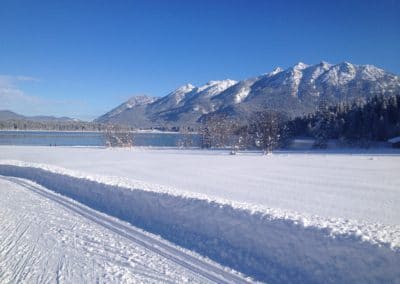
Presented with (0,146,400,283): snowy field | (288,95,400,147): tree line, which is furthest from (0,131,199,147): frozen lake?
(0,146,400,283): snowy field

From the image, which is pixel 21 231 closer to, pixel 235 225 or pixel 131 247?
pixel 131 247

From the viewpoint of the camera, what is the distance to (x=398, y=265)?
240 inches

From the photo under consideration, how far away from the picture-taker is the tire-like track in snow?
6.65m

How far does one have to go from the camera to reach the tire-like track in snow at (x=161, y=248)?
6.65m

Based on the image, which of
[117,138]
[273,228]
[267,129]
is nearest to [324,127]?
[267,129]

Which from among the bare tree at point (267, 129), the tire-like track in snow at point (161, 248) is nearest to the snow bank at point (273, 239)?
the tire-like track in snow at point (161, 248)

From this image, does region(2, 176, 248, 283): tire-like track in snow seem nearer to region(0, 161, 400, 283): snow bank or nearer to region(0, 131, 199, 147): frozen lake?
region(0, 161, 400, 283): snow bank

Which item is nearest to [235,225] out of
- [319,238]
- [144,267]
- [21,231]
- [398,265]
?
[319,238]

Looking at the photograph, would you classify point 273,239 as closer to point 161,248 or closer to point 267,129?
point 161,248

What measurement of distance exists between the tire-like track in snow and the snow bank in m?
0.40

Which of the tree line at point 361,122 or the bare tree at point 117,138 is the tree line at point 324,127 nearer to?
the tree line at point 361,122

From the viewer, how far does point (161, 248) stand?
8.13m

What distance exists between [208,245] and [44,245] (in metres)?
4.31

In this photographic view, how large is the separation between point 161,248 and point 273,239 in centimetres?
285
